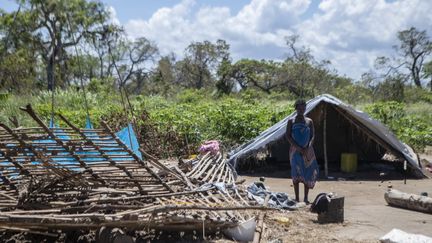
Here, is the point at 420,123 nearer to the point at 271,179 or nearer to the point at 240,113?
the point at 240,113

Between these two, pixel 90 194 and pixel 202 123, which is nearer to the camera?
pixel 90 194

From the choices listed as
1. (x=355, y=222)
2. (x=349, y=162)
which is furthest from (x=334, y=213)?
(x=349, y=162)

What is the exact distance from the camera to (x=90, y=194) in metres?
4.89

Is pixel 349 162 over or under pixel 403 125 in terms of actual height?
under

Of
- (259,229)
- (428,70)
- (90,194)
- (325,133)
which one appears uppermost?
(428,70)

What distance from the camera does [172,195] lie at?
482 centimetres

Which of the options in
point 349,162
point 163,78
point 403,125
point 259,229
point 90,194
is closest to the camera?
point 90,194

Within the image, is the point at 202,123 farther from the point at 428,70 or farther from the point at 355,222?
the point at 428,70

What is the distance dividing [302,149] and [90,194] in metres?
2.78

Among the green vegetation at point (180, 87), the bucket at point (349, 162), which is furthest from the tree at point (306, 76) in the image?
the bucket at point (349, 162)

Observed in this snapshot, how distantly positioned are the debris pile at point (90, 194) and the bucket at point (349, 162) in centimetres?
499

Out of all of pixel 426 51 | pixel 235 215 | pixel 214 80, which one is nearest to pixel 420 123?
pixel 235 215

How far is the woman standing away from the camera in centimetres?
651

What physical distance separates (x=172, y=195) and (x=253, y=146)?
4602mm
